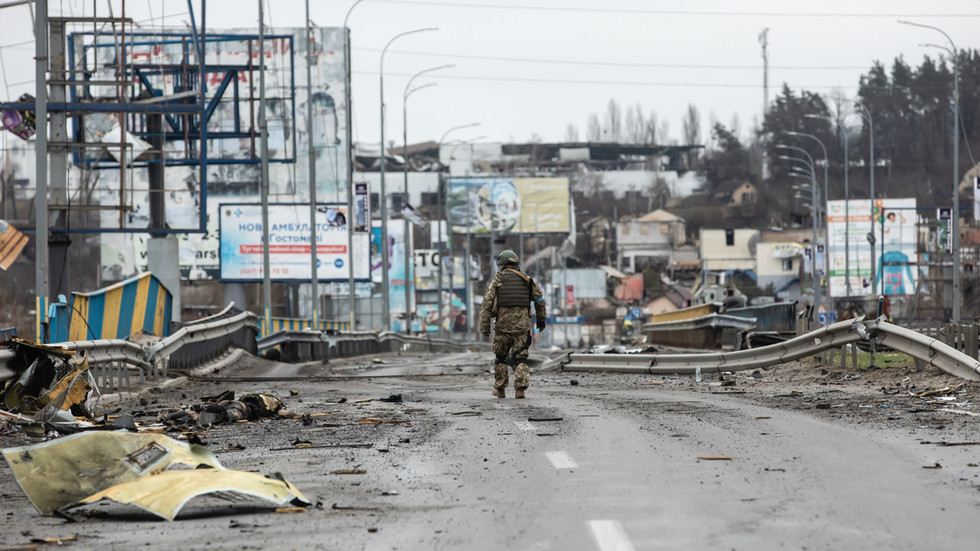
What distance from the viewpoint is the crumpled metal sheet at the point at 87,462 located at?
7125 mm

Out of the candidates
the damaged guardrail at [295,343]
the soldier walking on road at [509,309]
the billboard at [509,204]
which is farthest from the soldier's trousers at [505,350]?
the billboard at [509,204]

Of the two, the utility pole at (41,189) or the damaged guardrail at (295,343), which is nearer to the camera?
the utility pole at (41,189)

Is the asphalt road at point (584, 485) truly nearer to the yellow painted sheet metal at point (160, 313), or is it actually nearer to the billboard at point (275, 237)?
the yellow painted sheet metal at point (160, 313)

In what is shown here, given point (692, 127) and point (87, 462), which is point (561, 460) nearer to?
point (87, 462)

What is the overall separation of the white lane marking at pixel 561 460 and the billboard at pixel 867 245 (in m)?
72.4

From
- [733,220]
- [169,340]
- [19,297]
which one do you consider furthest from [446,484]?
[733,220]

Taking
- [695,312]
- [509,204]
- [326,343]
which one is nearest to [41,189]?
[326,343]

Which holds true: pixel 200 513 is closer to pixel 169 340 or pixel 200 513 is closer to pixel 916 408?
pixel 916 408

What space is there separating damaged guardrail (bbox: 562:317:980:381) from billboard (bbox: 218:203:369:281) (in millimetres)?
32315

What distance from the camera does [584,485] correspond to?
24.1 feet

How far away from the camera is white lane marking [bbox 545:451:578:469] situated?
8.23 meters

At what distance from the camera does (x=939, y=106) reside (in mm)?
136125

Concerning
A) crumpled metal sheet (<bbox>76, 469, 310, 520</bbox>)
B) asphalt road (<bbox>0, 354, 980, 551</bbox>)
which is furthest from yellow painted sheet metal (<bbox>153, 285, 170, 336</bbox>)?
crumpled metal sheet (<bbox>76, 469, 310, 520</bbox>)

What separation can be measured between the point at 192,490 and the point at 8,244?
68.1 ft
